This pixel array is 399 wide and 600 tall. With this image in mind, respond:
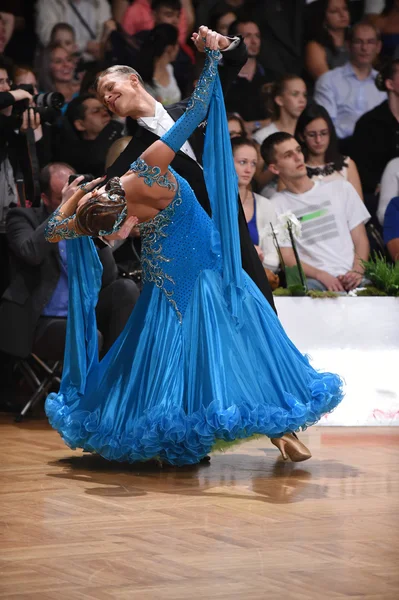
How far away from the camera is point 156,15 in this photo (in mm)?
6684

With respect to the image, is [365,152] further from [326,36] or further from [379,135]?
[326,36]

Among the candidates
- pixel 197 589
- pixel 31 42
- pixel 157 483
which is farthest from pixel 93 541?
pixel 31 42

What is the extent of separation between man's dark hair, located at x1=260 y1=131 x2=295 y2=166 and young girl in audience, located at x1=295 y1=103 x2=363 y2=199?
14 cm

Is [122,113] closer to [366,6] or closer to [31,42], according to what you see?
[31,42]

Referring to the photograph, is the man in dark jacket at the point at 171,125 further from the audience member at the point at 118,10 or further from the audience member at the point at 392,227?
the audience member at the point at 392,227

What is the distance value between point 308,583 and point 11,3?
5192 mm

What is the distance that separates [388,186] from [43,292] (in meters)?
2.93

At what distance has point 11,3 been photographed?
21.1 feet

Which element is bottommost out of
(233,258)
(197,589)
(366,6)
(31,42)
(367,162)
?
(197,589)

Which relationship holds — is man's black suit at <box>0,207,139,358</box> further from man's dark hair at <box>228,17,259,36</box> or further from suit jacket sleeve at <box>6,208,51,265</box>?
man's dark hair at <box>228,17,259,36</box>

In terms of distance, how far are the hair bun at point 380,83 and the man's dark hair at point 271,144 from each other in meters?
0.87

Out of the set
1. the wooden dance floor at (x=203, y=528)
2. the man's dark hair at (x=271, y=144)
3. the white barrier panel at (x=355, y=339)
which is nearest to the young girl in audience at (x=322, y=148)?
the man's dark hair at (x=271, y=144)

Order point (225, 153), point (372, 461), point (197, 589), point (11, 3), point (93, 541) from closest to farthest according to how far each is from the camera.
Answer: point (197, 589)
point (93, 541)
point (225, 153)
point (372, 461)
point (11, 3)

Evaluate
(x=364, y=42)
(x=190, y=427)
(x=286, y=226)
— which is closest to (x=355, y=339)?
(x=286, y=226)
